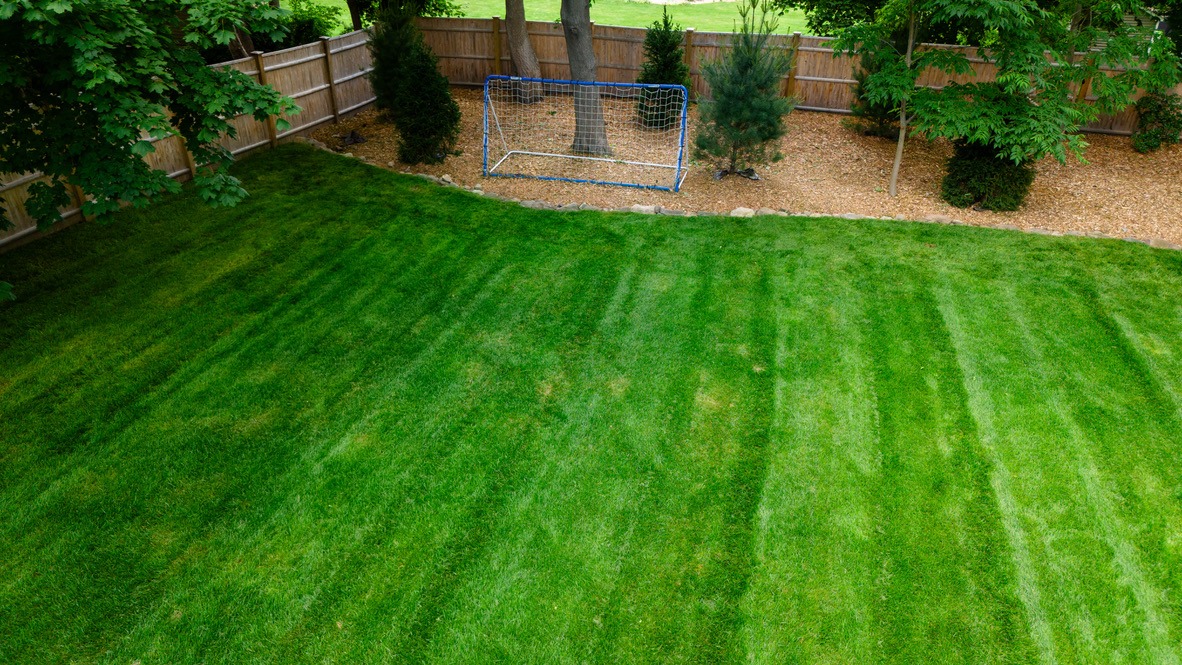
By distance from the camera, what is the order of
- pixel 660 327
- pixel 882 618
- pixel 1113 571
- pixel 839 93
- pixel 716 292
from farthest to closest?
pixel 839 93 → pixel 716 292 → pixel 660 327 → pixel 1113 571 → pixel 882 618

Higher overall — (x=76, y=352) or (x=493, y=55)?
(x=493, y=55)

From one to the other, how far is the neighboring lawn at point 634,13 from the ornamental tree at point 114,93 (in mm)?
23243

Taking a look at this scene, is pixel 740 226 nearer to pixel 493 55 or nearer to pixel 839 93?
pixel 839 93

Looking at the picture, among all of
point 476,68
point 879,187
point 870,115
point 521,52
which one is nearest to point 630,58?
point 521,52

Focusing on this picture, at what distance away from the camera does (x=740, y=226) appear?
8641 millimetres

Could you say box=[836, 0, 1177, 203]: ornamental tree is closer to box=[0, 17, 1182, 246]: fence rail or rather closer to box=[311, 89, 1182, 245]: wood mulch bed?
→ box=[0, 17, 1182, 246]: fence rail

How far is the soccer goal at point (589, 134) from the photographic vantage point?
10.2 meters

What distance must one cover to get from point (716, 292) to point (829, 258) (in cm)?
156

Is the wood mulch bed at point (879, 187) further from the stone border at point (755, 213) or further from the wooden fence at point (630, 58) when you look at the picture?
the wooden fence at point (630, 58)

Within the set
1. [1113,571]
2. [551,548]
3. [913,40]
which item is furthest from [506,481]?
[913,40]

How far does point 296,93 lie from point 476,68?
13.6 feet

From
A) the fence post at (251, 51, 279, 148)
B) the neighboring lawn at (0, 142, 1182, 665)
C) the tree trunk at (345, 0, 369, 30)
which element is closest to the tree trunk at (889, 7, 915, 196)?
the neighboring lawn at (0, 142, 1182, 665)

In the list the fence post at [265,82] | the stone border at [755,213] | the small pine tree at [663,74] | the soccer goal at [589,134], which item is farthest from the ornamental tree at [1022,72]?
the fence post at [265,82]

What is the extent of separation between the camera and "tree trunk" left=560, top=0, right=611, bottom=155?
10.6 metres
